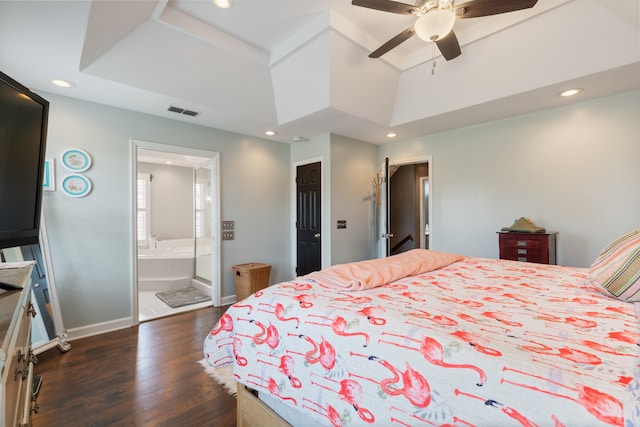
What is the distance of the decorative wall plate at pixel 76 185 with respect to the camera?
9.01ft

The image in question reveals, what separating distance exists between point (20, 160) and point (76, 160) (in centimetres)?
169

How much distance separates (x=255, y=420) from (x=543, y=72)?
3445mm

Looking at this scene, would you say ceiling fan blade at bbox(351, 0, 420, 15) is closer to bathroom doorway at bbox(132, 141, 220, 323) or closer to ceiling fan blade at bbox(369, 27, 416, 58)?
ceiling fan blade at bbox(369, 27, 416, 58)

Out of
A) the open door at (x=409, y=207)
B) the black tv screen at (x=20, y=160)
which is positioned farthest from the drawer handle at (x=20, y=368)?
the open door at (x=409, y=207)

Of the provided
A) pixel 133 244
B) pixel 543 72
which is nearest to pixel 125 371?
pixel 133 244

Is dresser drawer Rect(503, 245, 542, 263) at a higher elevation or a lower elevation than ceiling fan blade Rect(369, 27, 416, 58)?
lower

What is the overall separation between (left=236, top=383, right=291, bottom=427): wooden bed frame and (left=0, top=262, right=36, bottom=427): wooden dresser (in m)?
0.84

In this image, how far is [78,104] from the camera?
9.27 ft

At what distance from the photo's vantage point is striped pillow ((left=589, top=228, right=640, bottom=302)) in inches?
48.9

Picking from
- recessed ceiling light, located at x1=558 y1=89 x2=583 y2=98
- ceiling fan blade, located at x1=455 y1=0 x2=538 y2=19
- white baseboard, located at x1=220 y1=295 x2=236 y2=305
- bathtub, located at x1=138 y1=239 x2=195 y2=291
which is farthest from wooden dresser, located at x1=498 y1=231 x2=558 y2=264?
bathtub, located at x1=138 y1=239 x2=195 y2=291

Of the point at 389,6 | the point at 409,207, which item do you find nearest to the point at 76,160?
the point at 389,6

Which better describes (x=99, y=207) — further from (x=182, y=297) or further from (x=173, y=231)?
(x=173, y=231)

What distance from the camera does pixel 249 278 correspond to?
3.65m

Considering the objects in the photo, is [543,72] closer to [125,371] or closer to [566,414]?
[566,414]
